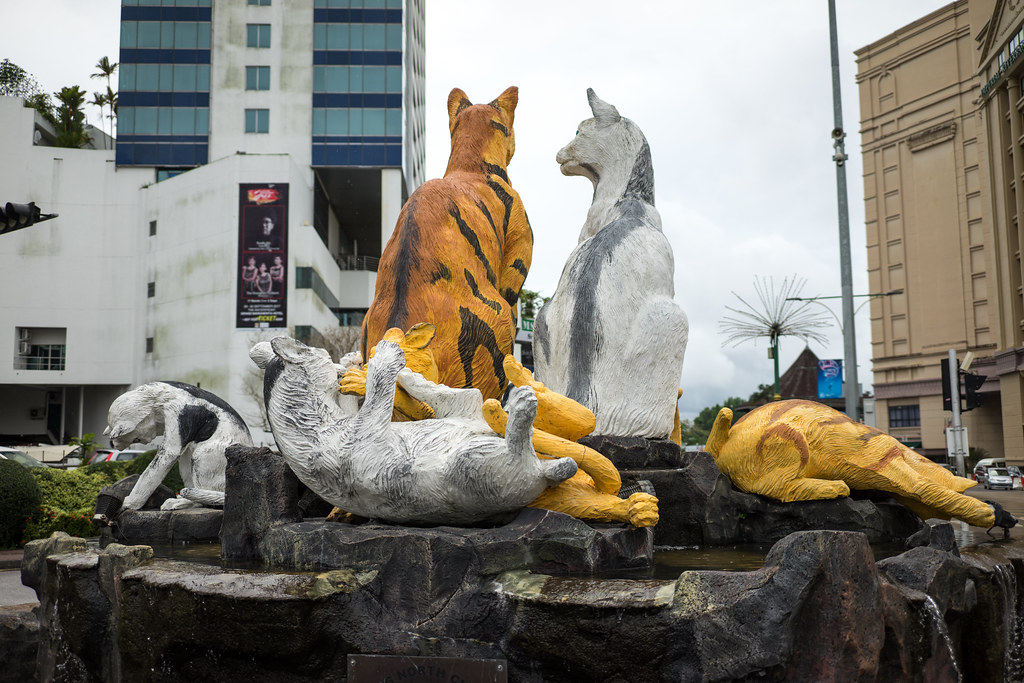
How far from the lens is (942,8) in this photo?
37312mm

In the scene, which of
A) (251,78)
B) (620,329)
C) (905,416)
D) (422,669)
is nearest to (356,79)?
(251,78)

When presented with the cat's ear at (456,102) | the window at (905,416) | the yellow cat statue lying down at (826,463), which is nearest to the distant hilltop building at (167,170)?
the window at (905,416)

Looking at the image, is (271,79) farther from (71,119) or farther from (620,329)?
(620,329)

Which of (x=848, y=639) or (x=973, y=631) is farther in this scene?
(x=973, y=631)

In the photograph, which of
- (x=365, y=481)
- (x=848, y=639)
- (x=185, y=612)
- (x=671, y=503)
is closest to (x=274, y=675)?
(x=185, y=612)

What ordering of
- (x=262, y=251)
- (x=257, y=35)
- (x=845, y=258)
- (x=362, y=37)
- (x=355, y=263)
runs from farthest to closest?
(x=355, y=263), (x=257, y=35), (x=362, y=37), (x=262, y=251), (x=845, y=258)

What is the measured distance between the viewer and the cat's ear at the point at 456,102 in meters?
5.95

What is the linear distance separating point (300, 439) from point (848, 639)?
91.1 inches

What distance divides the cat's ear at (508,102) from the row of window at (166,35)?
126ft

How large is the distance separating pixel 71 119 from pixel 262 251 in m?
17.9

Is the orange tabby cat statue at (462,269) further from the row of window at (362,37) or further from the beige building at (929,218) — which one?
the row of window at (362,37)

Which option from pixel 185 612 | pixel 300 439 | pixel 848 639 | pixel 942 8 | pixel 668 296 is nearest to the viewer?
pixel 848 639

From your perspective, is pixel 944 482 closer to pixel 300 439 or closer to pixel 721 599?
pixel 721 599

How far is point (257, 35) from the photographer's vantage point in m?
39.6
